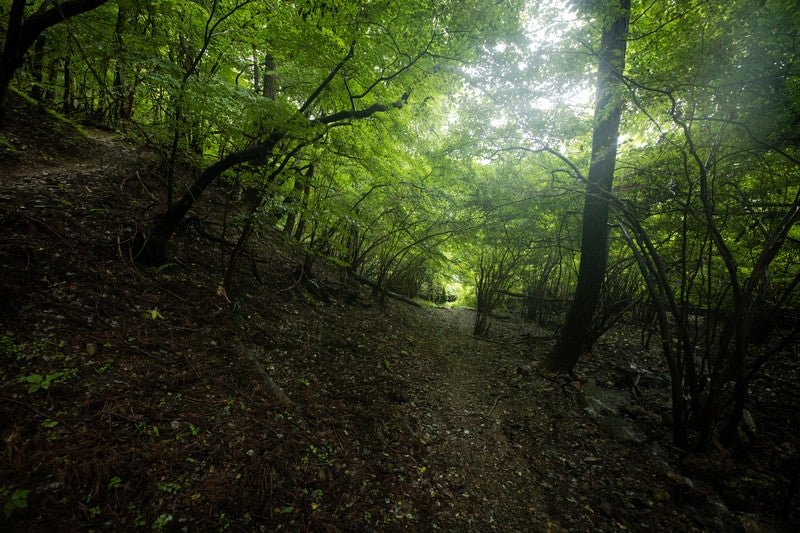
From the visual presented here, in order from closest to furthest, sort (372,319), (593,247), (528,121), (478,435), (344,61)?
(478,435)
(344,61)
(528,121)
(593,247)
(372,319)

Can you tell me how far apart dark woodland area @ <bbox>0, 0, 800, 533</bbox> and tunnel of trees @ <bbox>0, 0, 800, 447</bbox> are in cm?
5

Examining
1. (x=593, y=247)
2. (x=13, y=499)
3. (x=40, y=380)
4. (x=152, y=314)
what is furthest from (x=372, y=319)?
(x=13, y=499)

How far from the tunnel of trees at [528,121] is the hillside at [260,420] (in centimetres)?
64

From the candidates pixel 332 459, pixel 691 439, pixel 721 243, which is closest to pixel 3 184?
pixel 332 459

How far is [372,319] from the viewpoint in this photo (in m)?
7.46

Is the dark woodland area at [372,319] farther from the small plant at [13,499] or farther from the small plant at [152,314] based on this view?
the small plant at [152,314]

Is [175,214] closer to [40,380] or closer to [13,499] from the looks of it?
[40,380]

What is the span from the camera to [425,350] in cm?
677

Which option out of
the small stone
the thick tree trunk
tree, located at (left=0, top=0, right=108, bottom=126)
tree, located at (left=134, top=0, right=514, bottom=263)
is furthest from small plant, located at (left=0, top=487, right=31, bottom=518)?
the thick tree trunk

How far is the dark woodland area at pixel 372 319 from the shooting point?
103 inches

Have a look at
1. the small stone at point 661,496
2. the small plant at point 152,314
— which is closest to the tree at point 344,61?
the small plant at point 152,314

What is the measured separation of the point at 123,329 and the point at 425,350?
5217 millimetres

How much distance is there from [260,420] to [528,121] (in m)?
5.68

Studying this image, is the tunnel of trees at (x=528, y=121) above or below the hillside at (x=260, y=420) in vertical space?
above
